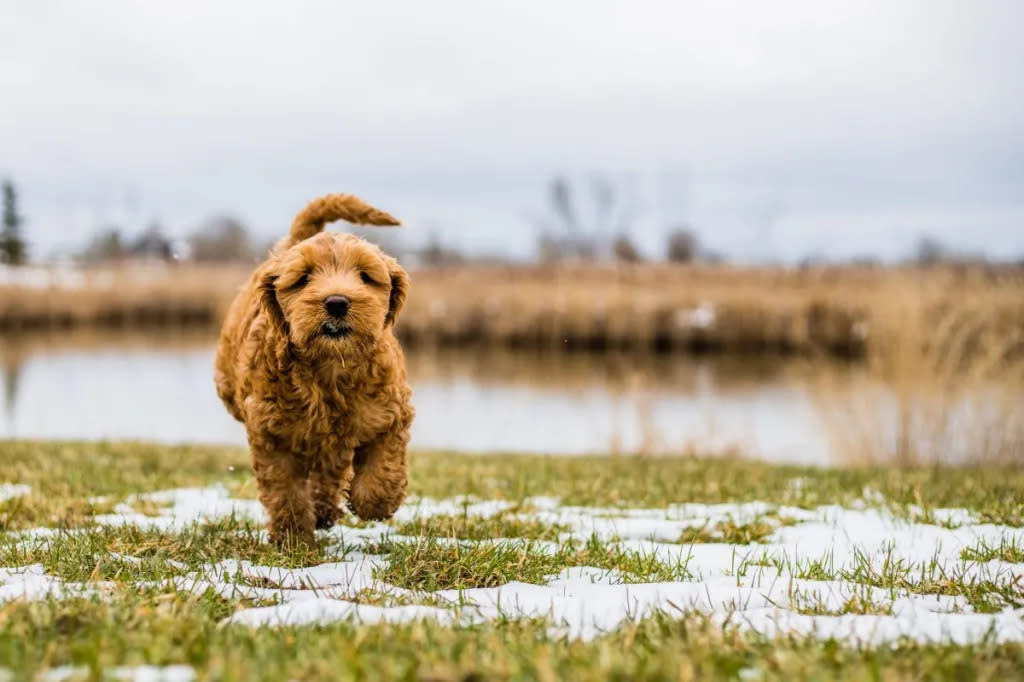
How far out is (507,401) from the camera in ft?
53.9

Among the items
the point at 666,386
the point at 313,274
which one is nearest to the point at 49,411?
the point at 666,386

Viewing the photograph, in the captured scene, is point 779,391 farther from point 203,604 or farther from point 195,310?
point 195,310

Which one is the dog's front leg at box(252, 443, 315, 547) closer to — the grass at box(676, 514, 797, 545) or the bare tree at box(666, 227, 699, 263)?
the grass at box(676, 514, 797, 545)

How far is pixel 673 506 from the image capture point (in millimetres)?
5871

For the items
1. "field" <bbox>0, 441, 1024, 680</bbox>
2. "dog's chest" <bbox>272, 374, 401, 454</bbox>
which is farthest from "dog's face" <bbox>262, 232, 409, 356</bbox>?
"field" <bbox>0, 441, 1024, 680</bbox>

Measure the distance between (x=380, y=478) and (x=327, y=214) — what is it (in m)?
1.54

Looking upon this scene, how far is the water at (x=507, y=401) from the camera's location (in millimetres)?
12984

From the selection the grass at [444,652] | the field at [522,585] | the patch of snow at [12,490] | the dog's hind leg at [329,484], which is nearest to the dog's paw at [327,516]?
the dog's hind leg at [329,484]

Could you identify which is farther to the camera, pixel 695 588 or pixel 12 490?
pixel 12 490

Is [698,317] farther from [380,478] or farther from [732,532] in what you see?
[380,478]

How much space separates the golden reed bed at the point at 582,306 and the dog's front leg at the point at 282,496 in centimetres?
1432

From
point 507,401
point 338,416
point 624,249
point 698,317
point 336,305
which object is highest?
point 624,249

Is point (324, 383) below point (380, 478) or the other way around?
the other way around

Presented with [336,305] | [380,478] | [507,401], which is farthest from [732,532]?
[507,401]
